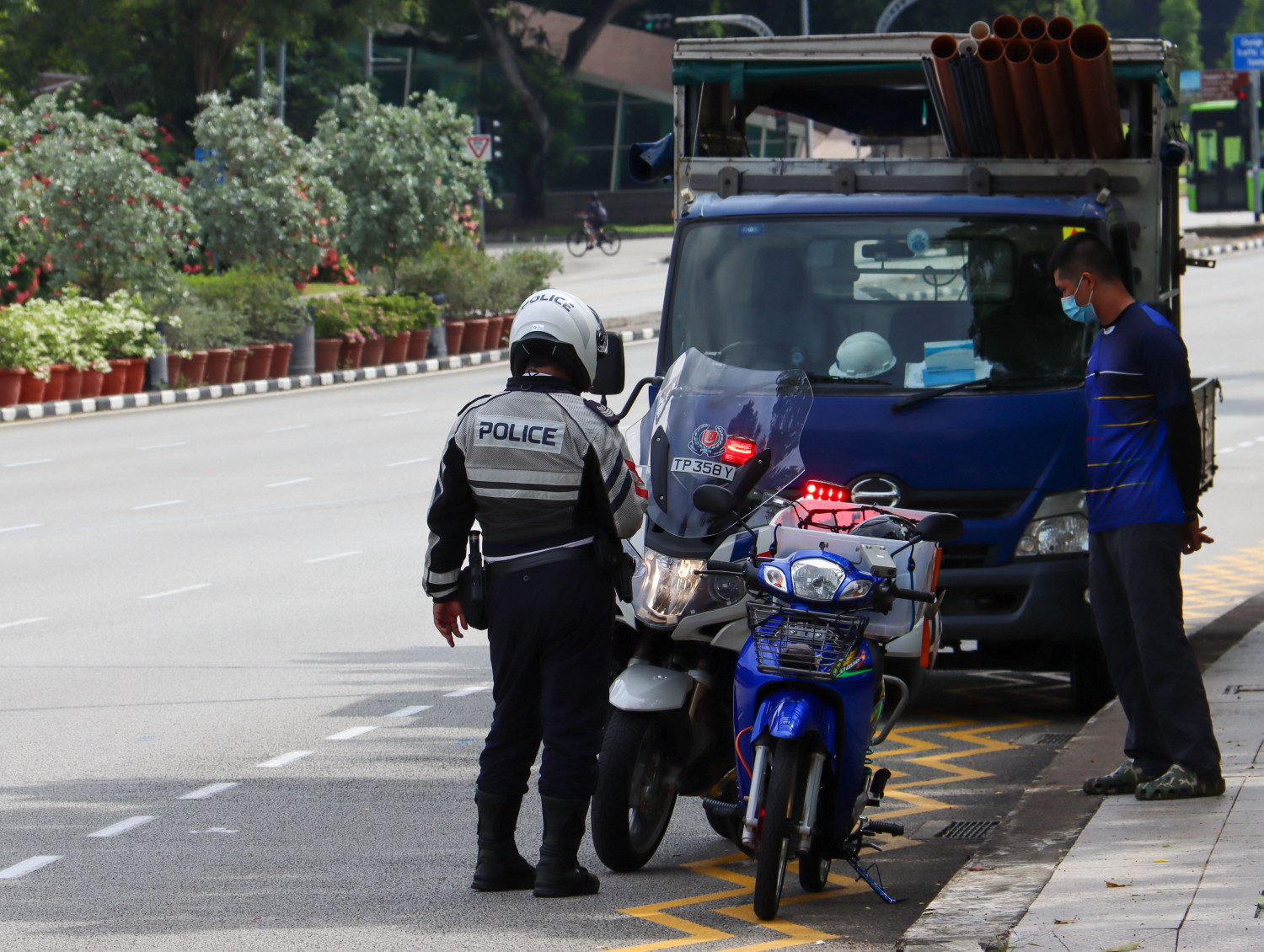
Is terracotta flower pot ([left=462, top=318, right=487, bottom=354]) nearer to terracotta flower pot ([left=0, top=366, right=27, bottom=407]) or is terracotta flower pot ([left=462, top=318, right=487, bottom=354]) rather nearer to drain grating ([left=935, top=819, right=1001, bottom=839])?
terracotta flower pot ([left=0, top=366, right=27, bottom=407])

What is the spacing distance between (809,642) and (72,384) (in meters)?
20.3

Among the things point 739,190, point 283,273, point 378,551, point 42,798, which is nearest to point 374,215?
point 283,273

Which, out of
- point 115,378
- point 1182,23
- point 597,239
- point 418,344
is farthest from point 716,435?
point 1182,23

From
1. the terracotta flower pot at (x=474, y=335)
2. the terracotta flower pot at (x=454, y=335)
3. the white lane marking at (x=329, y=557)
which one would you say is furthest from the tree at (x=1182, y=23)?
the white lane marking at (x=329, y=557)

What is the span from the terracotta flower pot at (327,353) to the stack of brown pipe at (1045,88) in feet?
67.2

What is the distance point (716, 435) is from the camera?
5.77 m

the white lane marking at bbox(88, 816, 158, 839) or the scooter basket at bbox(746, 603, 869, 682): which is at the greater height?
the scooter basket at bbox(746, 603, 869, 682)

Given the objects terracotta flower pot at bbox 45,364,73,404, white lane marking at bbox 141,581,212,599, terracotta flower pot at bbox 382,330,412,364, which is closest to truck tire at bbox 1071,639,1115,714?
white lane marking at bbox 141,581,212,599

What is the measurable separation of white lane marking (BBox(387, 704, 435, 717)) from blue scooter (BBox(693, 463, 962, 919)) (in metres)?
3.24

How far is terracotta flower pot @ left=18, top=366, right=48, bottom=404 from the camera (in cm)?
2291

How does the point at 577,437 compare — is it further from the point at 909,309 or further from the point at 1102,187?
the point at 1102,187

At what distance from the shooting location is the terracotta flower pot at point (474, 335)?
30859 mm

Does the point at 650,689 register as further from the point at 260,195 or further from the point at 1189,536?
the point at 260,195

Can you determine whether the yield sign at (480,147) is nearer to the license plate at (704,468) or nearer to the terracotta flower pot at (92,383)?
the terracotta flower pot at (92,383)
